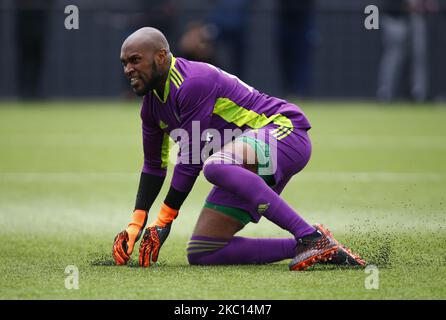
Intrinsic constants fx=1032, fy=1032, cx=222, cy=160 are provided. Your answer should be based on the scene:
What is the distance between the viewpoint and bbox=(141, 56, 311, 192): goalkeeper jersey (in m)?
5.52

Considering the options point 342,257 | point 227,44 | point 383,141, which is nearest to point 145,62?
point 342,257

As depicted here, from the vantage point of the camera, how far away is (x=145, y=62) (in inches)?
217

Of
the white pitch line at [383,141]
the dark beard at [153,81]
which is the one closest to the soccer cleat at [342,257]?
the dark beard at [153,81]

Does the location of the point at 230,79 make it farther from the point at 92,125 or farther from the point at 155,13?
the point at 155,13

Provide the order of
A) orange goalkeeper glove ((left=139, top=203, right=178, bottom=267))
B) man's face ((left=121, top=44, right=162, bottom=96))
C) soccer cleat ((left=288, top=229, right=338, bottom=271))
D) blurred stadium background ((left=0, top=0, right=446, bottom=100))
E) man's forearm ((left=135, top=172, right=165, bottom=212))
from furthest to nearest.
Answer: blurred stadium background ((left=0, top=0, right=446, bottom=100))
man's forearm ((left=135, top=172, right=165, bottom=212))
orange goalkeeper glove ((left=139, top=203, right=178, bottom=267))
man's face ((left=121, top=44, right=162, bottom=96))
soccer cleat ((left=288, top=229, right=338, bottom=271))

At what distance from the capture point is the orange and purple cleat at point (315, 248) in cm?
538

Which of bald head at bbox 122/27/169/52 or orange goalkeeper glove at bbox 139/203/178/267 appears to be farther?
orange goalkeeper glove at bbox 139/203/178/267

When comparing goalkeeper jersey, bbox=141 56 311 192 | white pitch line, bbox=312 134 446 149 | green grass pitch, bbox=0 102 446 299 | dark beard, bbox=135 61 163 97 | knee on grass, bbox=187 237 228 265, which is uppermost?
dark beard, bbox=135 61 163 97

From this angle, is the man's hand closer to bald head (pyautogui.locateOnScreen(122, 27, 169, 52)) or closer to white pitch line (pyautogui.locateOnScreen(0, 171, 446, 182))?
bald head (pyautogui.locateOnScreen(122, 27, 169, 52))

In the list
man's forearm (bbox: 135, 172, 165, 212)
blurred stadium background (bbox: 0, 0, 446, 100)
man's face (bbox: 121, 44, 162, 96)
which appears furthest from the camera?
blurred stadium background (bbox: 0, 0, 446, 100)

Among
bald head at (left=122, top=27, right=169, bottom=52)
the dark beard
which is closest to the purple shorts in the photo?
the dark beard

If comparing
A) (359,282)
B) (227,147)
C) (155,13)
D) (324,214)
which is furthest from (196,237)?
(155,13)

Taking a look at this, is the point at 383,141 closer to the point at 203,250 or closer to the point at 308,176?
the point at 308,176
